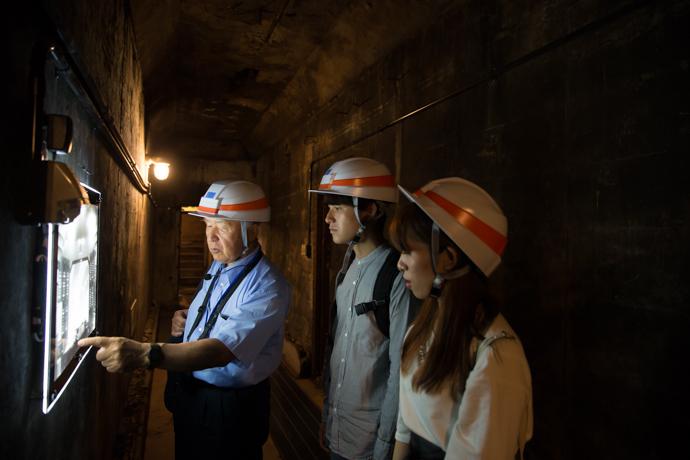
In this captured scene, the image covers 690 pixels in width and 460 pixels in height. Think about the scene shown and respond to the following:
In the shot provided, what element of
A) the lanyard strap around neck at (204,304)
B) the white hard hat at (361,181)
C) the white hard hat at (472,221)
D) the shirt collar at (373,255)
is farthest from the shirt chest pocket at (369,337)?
the lanyard strap around neck at (204,304)

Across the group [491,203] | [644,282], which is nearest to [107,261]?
[491,203]

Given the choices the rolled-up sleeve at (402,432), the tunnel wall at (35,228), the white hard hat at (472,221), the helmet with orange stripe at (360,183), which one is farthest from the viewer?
the helmet with orange stripe at (360,183)

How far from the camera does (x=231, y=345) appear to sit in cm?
221

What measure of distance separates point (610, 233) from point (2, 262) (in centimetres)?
240

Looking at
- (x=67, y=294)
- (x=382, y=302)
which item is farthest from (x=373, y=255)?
(x=67, y=294)

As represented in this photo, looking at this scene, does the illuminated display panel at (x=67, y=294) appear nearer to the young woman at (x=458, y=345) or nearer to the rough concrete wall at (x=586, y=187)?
the young woman at (x=458, y=345)

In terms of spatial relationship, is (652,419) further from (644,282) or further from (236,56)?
(236,56)

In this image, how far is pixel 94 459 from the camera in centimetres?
250

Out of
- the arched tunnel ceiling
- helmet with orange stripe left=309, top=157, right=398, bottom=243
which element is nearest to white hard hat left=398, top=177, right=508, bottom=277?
helmet with orange stripe left=309, top=157, right=398, bottom=243

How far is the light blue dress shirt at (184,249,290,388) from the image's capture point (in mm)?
2262

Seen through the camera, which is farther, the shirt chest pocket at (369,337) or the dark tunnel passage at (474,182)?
the shirt chest pocket at (369,337)

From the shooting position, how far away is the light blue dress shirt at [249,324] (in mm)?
2262

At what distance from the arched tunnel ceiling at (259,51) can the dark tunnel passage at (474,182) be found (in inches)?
2.0

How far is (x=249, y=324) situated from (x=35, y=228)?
1.21 m
